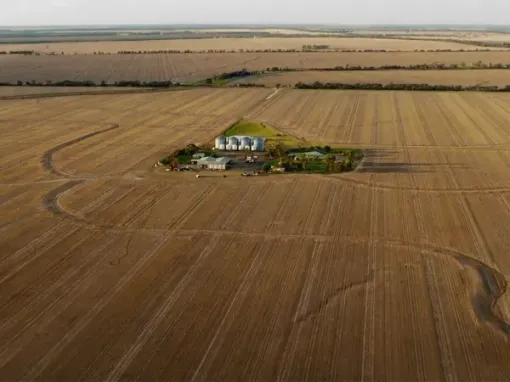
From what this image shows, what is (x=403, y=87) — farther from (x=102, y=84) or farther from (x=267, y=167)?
(x=267, y=167)

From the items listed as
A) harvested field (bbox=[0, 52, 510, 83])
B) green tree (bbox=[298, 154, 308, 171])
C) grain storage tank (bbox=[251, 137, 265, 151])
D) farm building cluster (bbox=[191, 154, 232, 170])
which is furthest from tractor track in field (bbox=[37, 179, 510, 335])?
harvested field (bbox=[0, 52, 510, 83])

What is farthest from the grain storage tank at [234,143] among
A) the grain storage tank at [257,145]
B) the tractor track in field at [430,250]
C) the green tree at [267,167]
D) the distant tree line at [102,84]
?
the distant tree line at [102,84]

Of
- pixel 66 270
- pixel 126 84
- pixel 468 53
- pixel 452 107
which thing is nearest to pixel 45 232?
pixel 66 270

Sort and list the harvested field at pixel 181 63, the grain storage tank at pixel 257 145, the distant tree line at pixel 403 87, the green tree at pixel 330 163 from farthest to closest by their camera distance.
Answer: the harvested field at pixel 181 63 < the distant tree line at pixel 403 87 < the grain storage tank at pixel 257 145 < the green tree at pixel 330 163

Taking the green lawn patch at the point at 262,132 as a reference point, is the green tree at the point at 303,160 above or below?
above

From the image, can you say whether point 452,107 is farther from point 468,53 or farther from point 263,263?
point 468,53

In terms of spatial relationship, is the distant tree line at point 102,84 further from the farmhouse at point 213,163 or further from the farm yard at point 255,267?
the farmhouse at point 213,163

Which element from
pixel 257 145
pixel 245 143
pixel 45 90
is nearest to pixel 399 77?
pixel 45 90
